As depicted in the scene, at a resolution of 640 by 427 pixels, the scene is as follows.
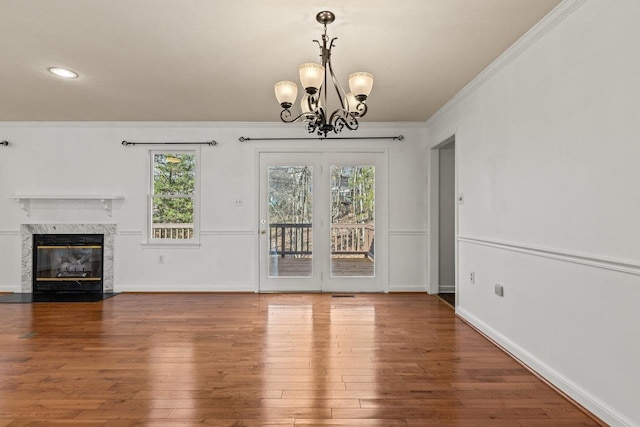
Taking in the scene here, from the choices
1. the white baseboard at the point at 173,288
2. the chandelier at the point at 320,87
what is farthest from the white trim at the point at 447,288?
the chandelier at the point at 320,87

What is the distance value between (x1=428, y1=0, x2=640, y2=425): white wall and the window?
153 inches

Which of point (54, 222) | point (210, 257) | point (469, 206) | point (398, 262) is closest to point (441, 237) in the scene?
point (398, 262)

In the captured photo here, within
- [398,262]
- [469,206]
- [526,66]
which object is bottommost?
[398,262]

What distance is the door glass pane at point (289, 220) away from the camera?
204 inches

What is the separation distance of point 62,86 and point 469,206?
438 centimetres

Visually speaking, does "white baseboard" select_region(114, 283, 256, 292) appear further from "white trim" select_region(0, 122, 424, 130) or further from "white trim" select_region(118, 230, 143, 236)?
"white trim" select_region(0, 122, 424, 130)

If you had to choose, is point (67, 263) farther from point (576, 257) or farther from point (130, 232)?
point (576, 257)

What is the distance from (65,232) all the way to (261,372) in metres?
4.20

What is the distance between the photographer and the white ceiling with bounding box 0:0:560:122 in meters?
2.33

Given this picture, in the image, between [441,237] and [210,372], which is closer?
[210,372]

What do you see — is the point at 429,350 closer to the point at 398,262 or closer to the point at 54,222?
the point at 398,262

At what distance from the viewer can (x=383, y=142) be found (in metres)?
5.20

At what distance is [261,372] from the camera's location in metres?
2.59

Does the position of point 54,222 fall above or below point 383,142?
below
